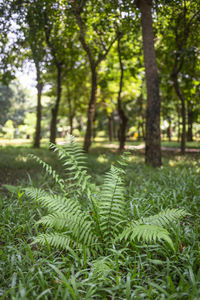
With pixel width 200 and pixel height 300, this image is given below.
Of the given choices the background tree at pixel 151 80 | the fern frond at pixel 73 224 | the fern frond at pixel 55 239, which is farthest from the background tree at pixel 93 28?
the fern frond at pixel 55 239

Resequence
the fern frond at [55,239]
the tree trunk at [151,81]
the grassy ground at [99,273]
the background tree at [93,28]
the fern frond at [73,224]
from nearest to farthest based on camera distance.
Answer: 1. the grassy ground at [99,273]
2. the fern frond at [55,239]
3. the fern frond at [73,224]
4. the tree trunk at [151,81]
5. the background tree at [93,28]

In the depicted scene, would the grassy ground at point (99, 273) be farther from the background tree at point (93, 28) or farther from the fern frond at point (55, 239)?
the background tree at point (93, 28)

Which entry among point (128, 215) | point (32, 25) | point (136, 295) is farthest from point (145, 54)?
point (136, 295)

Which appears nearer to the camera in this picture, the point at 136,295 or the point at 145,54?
the point at 136,295

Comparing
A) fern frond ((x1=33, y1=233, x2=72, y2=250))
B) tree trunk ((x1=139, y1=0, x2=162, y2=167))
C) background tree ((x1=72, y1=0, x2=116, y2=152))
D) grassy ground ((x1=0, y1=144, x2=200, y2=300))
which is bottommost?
grassy ground ((x1=0, y1=144, x2=200, y2=300))

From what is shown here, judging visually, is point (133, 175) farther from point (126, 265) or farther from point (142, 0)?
point (142, 0)

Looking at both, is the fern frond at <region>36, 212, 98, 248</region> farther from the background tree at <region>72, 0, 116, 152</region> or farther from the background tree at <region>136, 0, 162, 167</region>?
the background tree at <region>72, 0, 116, 152</region>

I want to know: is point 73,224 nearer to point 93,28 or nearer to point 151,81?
point 151,81

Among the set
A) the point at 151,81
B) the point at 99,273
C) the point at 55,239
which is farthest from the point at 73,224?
the point at 151,81

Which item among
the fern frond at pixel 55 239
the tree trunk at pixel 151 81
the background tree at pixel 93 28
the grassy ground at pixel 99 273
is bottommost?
the grassy ground at pixel 99 273

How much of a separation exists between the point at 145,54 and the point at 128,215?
5.90 metres

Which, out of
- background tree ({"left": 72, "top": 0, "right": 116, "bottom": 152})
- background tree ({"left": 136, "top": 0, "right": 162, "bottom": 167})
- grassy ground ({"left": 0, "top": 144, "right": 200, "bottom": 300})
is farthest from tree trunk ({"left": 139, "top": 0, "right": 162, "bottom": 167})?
grassy ground ({"left": 0, "top": 144, "right": 200, "bottom": 300})

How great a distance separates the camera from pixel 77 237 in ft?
7.33

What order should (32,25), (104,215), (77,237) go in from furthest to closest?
(32,25), (104,215), (77,237)
